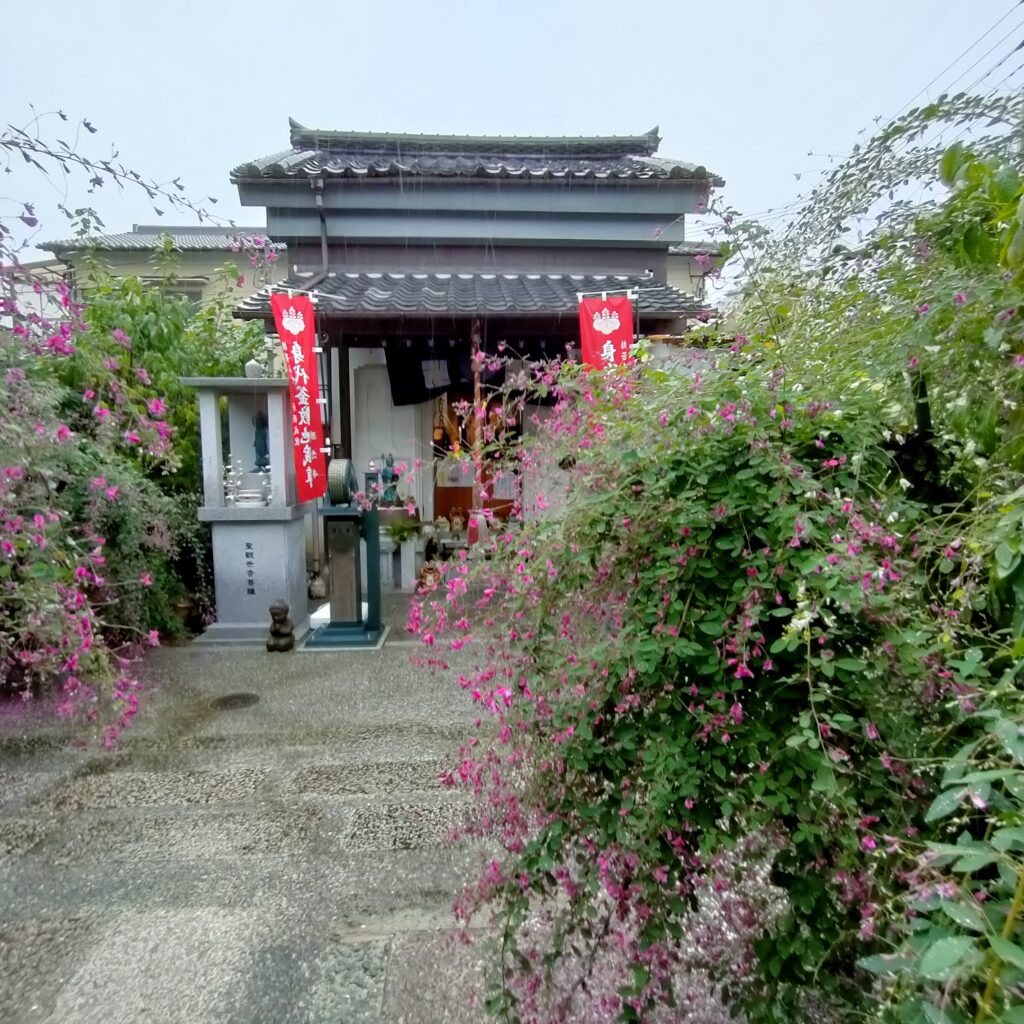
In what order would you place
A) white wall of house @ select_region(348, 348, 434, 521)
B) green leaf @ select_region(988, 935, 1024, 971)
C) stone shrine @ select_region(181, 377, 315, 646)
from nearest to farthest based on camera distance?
1. green leaf @ select_region(988, 935, 1024, 971)
2. stone shrine @ select_region(181, 377, 315, 646)
3. white wall of house @ select_region(348, 348, 434, 521)

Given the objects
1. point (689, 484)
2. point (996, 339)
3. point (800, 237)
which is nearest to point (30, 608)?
point (689, 484)

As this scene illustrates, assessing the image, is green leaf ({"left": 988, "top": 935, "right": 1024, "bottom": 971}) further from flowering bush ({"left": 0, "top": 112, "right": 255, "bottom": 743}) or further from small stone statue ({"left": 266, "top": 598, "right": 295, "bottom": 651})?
small stone statue ({"left": 266, "top": 598, "right": 295, "bottom": 651})

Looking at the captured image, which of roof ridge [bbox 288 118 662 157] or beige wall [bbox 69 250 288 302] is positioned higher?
roof ridge [bbox 288 118 662 157]

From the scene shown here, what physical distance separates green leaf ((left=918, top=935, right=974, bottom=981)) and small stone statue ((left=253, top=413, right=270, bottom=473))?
671cm

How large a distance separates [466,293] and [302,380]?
6.98 feet

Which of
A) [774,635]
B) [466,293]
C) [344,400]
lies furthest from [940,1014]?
[344,400]

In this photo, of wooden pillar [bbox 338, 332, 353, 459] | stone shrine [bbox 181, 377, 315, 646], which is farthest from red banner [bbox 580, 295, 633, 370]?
wooden pillar [bbox 338, 332, 353, 459]

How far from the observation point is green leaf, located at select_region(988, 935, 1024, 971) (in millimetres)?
669

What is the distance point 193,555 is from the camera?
A: 21.8 feet

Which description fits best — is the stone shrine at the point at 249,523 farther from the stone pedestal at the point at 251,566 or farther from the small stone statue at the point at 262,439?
the small stone statue at the point at 262,439

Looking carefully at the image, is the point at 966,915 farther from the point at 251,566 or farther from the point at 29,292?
the point at 251,566

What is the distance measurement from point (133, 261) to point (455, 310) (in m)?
8.72

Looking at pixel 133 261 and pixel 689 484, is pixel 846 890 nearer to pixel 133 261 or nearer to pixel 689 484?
pixel 689 484

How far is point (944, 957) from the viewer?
694mm
